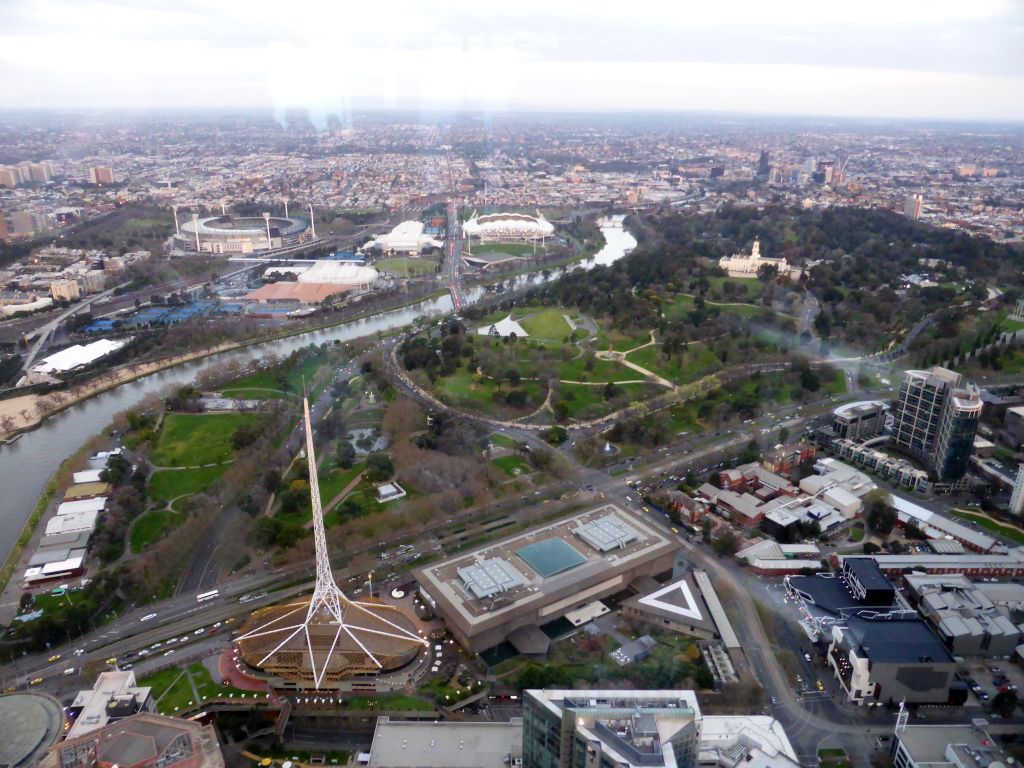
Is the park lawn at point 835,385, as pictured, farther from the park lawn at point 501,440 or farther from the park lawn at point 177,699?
the park lawn at point 177,699

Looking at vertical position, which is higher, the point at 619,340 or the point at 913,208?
the point at 913,208

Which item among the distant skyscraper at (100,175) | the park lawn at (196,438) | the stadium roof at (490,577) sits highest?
the distant skyscraper at (100,175)

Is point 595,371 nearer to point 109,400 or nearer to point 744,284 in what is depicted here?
point 744,284

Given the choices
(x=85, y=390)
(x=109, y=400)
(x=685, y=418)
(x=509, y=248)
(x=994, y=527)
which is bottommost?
(x=109, y=400)

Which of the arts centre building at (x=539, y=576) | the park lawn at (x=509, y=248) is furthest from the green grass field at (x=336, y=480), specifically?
the park lawn at (x=509, y=248)

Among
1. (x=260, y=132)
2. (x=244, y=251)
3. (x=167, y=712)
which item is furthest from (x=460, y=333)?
(x=260, y=132)

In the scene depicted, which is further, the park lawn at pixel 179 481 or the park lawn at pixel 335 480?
the park lawn at pixel 179 481

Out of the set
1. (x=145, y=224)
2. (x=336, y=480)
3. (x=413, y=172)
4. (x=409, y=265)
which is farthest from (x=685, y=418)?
(x=413, y=172)
